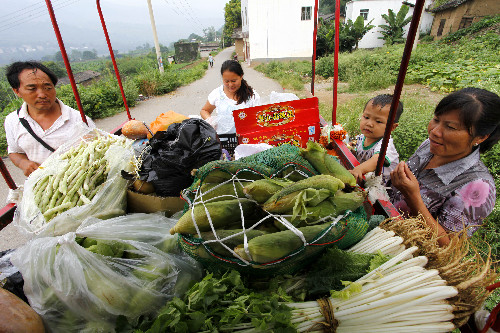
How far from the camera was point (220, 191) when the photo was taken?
4.65 ft

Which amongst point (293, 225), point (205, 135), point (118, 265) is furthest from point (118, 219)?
point (293, 225)

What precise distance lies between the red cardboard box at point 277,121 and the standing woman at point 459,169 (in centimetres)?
116

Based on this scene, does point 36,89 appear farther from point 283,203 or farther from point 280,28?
point 280,28

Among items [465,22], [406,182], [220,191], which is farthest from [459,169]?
[465,22]

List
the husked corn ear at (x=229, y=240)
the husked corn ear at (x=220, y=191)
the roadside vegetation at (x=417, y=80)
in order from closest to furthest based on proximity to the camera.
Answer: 1. the husked corn ear at (x=229, y=240)
2. the husked corn ear at (x=220, y=191)
3. the roadside vegetation at (x=417, y=80)

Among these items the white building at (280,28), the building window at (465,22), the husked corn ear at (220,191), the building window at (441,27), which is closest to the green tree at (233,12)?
the white building at (280,28)

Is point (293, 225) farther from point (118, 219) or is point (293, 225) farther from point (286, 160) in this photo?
point (118, 219)

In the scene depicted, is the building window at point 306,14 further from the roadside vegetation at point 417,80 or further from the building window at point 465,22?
the building window at point 465,22

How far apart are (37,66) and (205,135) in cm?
216

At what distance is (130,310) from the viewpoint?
1287mm

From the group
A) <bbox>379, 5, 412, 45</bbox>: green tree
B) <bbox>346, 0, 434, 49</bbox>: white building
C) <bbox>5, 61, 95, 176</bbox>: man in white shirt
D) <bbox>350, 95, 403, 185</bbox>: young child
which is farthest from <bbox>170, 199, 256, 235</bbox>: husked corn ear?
<bbox>346, 0, 434, 49</bbox>: white building

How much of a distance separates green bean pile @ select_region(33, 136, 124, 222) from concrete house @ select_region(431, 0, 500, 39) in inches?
1296

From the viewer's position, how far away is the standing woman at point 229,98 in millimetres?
3652

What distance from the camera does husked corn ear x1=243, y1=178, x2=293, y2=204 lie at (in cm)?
129
